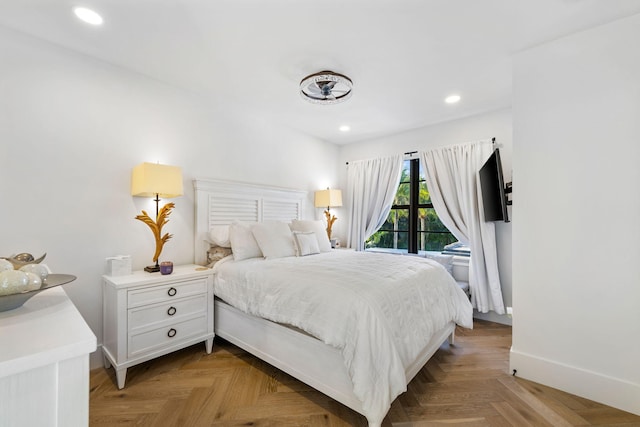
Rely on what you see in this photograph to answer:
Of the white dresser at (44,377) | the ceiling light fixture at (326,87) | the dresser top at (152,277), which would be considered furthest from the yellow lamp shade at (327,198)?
the white dresser at (44,377)

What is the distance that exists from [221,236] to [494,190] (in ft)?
9.42

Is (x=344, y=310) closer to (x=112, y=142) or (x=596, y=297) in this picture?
(x=596, y=297)

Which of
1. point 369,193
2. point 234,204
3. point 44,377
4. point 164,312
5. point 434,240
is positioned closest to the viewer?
point 44,377

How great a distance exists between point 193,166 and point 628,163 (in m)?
3.55

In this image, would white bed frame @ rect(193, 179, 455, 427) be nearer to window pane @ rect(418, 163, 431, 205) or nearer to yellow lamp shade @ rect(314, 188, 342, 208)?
yellow lamp shade @ rect(314, 188, 342, 208)

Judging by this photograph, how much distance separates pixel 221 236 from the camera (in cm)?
290

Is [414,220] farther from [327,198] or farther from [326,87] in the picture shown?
[326,87]

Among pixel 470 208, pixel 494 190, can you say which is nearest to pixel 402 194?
pixel 470 208

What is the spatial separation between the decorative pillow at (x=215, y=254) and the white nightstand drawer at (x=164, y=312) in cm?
42

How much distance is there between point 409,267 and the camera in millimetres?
2352

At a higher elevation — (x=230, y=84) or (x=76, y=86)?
(x=230, y=84)

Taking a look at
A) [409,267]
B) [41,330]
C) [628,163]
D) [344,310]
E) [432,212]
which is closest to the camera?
[41,330]

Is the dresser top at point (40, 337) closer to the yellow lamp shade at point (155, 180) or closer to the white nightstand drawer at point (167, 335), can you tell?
the white nightstand drawer at point (167, 335)

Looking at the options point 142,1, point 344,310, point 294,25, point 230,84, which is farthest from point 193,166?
point 344,310
